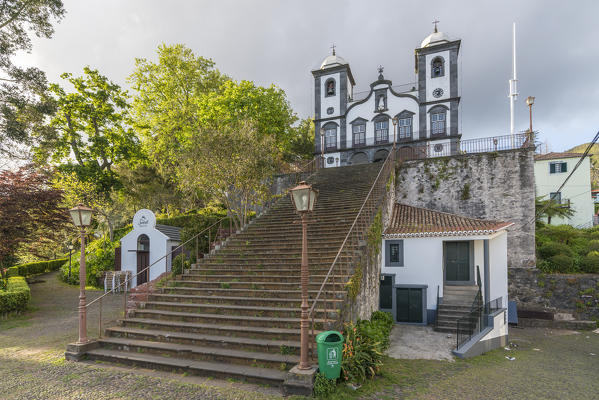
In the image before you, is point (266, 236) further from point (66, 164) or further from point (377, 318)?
point (66, 164)

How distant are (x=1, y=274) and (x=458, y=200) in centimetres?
2260

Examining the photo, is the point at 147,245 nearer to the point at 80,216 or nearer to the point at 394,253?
the point at 80,216

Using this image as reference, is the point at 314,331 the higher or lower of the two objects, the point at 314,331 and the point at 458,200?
the lower

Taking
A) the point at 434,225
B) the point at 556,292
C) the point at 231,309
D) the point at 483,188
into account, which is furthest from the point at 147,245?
the point at 556,292

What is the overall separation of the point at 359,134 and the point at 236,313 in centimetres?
2313

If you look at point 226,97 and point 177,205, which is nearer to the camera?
point 226,97

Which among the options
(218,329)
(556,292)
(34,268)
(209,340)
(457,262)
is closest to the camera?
(209,340)

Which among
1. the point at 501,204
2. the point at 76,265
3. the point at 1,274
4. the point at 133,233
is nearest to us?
the point at 1,274

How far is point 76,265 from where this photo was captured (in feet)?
69.9

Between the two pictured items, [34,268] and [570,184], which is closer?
[34,268]

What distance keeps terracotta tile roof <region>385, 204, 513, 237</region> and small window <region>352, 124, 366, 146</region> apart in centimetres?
1297

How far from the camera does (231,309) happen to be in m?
8.15

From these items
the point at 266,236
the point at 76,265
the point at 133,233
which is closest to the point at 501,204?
the point at 266,236

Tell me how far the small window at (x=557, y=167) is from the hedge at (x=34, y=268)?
45.7 m
